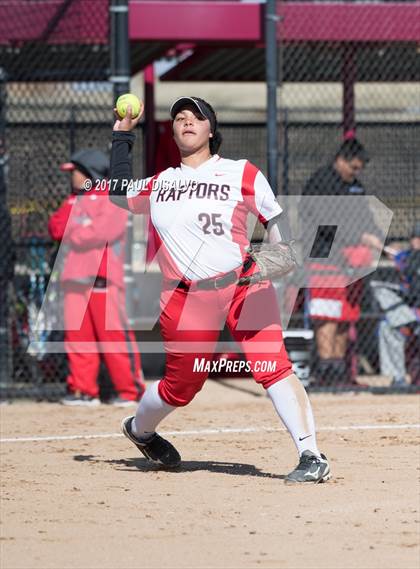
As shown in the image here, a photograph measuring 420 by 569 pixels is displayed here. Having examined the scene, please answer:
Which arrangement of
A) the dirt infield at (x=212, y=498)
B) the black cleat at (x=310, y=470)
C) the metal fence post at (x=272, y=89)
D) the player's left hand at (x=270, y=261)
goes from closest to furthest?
the dirt infield at (x=212, y=498) → the black cleat at (x=310, y=470) → the player's left hand at (x=270, y=261) → the metal fence post at (x=272, y=89)

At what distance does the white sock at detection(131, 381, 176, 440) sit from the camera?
6.67 m

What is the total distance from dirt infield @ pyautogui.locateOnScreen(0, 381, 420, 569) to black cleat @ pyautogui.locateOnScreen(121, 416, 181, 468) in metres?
0.09

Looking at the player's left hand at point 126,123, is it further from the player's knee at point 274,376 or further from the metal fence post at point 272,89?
the metal fence post at point 272,89

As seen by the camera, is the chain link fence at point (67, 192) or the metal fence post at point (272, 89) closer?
the metal fence post at point (272, 89)

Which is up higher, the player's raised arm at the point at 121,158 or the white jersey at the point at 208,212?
the player's raised arm at the point at 121,158

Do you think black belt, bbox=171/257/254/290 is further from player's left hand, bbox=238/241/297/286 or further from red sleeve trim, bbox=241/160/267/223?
red sleeve trim, bbox=241/160/267/223

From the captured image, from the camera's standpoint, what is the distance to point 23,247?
1068 centimetres

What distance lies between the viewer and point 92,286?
1009 cm

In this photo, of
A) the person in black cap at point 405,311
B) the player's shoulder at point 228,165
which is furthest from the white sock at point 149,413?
the person in black cap at point 405,311

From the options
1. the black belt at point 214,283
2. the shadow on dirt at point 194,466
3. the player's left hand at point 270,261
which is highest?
the player's left hand at point 270,261

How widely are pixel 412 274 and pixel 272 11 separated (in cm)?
273

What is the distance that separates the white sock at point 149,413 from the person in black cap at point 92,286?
313 centimetres

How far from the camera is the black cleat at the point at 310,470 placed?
636 centimetres

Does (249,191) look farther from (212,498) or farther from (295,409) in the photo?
(212,498)
